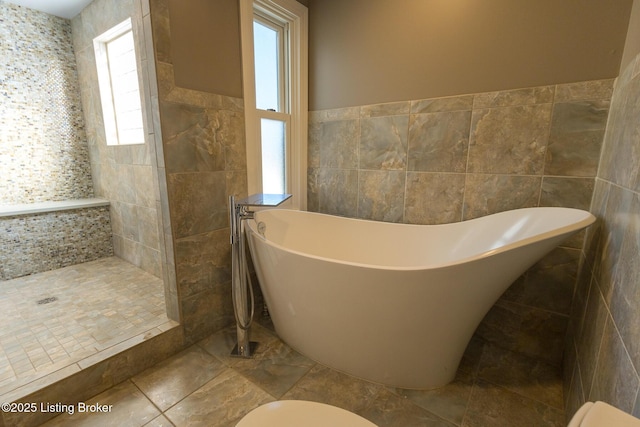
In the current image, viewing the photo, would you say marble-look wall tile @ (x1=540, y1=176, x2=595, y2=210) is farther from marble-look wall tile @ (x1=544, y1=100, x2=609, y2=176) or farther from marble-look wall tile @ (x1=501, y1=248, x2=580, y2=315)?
marble-look wall tile @ (x1=501, y1=248, x2=580, y2=315)

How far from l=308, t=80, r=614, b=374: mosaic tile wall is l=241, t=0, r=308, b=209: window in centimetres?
43

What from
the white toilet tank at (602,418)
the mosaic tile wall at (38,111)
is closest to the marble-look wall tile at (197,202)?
the white toilet tank at (602,418)

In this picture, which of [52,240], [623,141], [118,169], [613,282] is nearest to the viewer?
[613,282]

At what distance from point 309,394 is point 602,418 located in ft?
3.80

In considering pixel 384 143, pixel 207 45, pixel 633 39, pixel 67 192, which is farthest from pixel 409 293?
pixel 67 192

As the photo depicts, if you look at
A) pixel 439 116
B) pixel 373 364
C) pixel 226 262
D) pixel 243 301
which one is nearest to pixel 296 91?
pixel 439 116

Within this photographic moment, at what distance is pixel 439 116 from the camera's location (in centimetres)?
173

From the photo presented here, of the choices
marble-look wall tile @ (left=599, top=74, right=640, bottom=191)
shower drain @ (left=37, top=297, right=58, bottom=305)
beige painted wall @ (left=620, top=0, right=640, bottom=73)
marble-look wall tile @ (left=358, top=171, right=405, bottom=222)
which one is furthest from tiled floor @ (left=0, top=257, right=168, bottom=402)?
beige painted wall @ (left=620, top=0, right=640, bottom=73)

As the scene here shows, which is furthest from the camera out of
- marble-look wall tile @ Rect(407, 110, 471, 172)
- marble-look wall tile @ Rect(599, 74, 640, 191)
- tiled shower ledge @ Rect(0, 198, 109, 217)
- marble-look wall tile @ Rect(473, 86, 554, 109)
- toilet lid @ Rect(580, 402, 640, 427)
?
tiled shower ledge @ Rect(0, 198, 109, 217)

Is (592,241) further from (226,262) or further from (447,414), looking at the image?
(226,262)

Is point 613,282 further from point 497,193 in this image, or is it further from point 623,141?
point 497,193

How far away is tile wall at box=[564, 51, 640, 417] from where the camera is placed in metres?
0.73

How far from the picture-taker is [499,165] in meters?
1.58

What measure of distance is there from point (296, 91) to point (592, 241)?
2.10 meters
